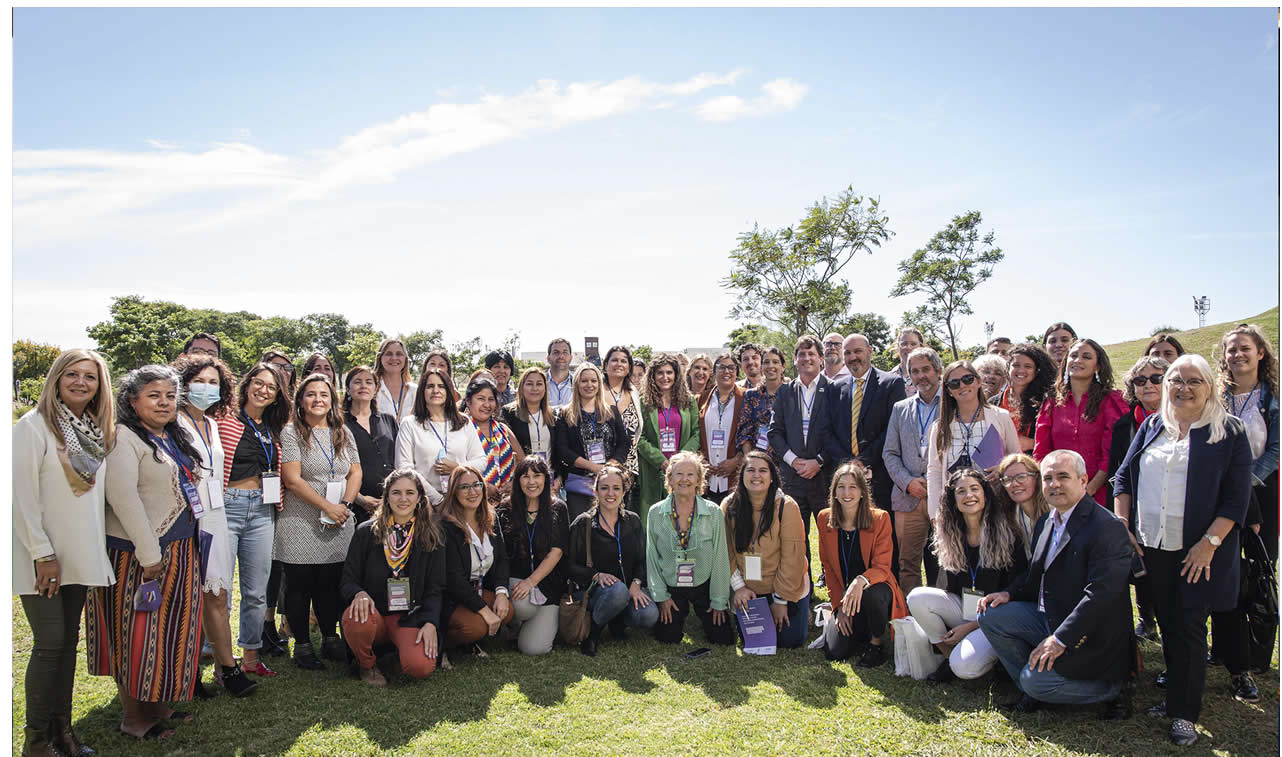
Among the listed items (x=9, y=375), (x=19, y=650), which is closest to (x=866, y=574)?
(x=9, y=375)

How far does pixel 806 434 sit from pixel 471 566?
111 inches

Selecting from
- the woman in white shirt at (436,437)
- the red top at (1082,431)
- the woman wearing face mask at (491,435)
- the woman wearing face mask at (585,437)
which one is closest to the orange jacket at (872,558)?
the red top at (1082,431)

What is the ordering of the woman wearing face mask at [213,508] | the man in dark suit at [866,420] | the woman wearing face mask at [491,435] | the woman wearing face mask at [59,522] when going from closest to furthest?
the woman wearing face mask at [59,522]
the woman wearing face mask at [213,508]
the woman wearing face mask at [491,435]
the man in dark suit at [866,420]

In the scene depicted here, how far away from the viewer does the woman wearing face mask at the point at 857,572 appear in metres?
4.62

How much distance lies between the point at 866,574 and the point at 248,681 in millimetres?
3835

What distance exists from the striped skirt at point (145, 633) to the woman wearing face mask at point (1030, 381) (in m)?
5.33

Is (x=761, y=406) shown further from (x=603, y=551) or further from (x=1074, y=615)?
(x=1074, y=615)

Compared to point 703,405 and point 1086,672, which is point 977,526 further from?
point 703,405

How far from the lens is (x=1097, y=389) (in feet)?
15.6

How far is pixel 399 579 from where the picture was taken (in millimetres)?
4488

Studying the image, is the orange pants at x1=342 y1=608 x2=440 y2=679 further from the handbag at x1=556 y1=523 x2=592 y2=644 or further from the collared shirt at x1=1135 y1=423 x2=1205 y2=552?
the collared shirt at x1=1135 y1=423 x2=1205 y2=552

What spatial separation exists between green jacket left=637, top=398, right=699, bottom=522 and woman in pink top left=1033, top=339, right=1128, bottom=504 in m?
2.74

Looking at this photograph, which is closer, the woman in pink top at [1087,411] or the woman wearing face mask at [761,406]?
the woman in pink top at [1087,411]

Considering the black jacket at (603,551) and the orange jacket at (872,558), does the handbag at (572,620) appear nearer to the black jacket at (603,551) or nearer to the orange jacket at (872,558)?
the black jacket at (603,551)
